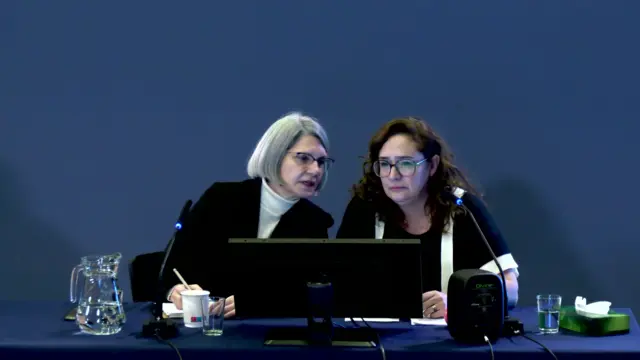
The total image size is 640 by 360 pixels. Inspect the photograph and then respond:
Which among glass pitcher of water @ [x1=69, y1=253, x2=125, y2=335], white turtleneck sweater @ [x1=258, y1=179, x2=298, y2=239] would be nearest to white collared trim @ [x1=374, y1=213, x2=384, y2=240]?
white turtleneck sweater @ [x1=258, y1=179, x2=298, y2=239]

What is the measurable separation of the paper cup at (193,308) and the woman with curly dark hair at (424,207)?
84cm

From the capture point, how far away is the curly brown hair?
8.86 feet

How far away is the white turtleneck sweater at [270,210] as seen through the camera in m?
2.82

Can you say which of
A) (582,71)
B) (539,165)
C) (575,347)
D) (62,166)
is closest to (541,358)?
(575,347)

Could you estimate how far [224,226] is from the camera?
2832 mm

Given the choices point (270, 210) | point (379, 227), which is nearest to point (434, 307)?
point (379, 227)

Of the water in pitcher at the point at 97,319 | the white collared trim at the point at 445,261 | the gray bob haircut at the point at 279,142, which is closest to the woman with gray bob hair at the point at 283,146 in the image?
the gray bob haircut at the point at 279,142

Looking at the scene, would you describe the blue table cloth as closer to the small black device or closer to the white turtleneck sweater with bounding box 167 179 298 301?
the small black device

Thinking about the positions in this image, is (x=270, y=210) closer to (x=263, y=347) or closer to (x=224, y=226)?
(x=224, y=226)

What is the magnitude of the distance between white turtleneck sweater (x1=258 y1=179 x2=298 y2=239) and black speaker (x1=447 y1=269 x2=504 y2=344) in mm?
998

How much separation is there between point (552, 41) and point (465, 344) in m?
1.93

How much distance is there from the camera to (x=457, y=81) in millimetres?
3379

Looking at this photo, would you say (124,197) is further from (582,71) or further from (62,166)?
(582,71)

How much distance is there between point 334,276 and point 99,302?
2.20 ft
